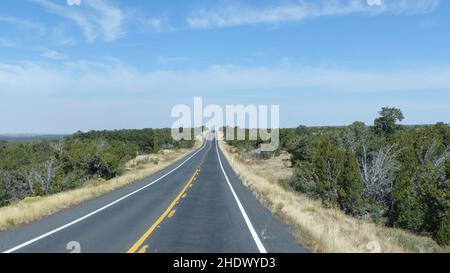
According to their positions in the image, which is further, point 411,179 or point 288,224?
point 411,179

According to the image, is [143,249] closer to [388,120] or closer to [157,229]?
[157,229]

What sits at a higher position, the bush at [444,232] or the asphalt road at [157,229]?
the asphalt road at [157,229]

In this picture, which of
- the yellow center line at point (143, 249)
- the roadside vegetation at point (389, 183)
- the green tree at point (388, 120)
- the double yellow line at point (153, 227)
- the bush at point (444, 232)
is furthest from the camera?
the green tree at point (388, 120)

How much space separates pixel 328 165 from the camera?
30.6m

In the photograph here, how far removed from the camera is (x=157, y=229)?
1277 centimetres

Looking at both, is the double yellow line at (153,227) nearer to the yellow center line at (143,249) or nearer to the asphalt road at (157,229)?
the asphalt road at (157,229)

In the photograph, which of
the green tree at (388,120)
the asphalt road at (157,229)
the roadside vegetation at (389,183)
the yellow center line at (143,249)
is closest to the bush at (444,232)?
the roadside vegetation at (389,183)

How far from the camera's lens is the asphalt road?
33.6 feet

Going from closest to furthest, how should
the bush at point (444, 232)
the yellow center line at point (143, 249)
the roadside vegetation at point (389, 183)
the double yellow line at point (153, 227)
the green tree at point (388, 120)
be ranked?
the yellow center line at point (143, 249), the double yellow line at point (153, 227), the bush at point (444, 232), the roadside vegetation at point (389, 183), the green tree at point (388, 120)

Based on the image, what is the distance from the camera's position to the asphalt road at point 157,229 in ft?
33.6

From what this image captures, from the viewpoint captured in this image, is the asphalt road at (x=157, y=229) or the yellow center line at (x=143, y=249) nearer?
the yellow center line at (x=143, y=249)
